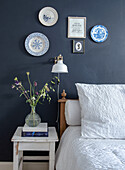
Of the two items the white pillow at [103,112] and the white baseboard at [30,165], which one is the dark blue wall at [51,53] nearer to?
the white baseboard at [30,165]

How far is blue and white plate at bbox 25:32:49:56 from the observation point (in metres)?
2.36

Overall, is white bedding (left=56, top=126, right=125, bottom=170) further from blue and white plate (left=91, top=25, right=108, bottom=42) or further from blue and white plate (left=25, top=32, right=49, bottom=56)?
blue and white plate (left=91, top=25, right=108, bottom=42)

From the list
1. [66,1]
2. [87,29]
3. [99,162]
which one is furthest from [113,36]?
[99,162]

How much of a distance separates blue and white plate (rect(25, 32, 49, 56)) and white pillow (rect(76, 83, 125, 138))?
0.76m

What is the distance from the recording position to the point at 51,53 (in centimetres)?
240

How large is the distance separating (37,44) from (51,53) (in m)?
0.20

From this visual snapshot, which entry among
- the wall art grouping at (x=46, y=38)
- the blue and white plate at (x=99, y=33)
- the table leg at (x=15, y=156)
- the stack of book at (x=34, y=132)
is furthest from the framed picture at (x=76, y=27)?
the table leg at (x=15, y=156)

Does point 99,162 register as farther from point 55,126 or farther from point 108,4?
Answer: point 108,4

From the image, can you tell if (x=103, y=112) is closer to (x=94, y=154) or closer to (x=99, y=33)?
(x=94, y=154)

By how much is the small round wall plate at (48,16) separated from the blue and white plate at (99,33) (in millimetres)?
487

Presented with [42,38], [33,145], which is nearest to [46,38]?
[42,38]

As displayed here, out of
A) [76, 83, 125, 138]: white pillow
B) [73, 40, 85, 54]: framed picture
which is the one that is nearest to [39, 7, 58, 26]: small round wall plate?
[73, 40, 85, 54]: framed picture

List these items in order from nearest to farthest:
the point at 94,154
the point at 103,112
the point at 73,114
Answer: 1. the point at 94,154
2. the point at 103,112
3. the point at 73,114

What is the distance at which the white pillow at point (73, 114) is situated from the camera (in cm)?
211
